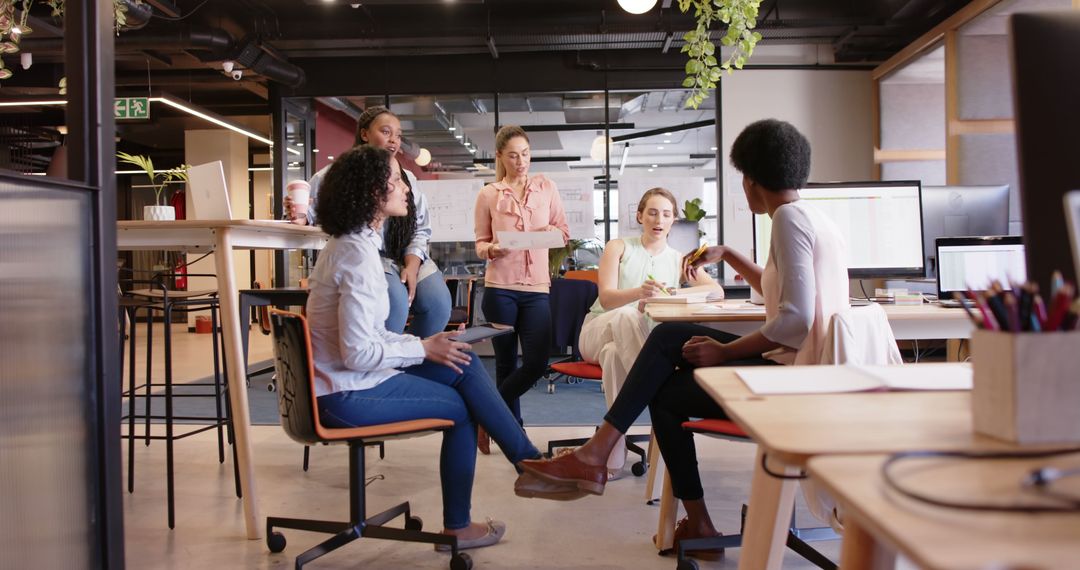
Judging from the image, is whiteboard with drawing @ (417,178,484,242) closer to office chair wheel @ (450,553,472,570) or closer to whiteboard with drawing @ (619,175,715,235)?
whiteboard with drawing @ (619,175,715,235)

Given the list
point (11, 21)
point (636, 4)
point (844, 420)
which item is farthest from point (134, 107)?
point (844, 420)

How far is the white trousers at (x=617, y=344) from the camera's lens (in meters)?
3.22

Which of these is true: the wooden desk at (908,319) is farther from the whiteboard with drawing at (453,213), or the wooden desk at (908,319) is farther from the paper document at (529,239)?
the whiteboard with drawing at (453,213)

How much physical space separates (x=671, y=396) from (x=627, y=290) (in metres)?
1.15

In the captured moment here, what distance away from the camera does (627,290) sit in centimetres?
346

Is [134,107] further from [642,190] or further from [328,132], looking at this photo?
[642,190]

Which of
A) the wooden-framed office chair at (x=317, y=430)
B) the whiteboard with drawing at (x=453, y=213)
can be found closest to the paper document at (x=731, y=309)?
the wooden-framed office chair at (x=317, y=430)

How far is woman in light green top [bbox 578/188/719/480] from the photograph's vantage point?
3.24 metres

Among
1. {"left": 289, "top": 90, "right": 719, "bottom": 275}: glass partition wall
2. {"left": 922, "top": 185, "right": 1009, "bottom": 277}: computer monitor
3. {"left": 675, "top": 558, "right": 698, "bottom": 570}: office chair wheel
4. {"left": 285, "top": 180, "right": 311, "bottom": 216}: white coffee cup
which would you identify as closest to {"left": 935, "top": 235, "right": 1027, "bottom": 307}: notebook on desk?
{"left": 922, "top": 185, "right": 1009, "bottom": 277}: computer monitor

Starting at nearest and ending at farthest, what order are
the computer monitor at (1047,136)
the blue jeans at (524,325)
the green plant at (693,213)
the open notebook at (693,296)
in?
the computer monitor at (1047,136)
the open notebook at (693,296)
the blue jeans at (524,325)
the green plant at (693,213)

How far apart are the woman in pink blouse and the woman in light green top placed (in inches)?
13.1

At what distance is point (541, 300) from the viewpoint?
396cm

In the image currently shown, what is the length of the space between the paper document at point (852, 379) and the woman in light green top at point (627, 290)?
193cm

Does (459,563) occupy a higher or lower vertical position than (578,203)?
lower
